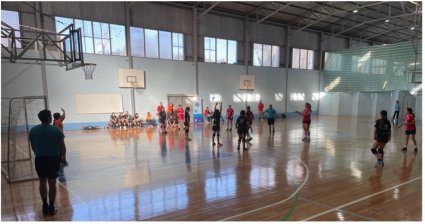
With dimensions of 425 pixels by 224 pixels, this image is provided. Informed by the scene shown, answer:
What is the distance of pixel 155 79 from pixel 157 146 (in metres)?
9.92

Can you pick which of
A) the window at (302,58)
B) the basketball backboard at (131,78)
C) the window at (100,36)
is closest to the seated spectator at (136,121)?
the basketball backboard at (131,78)

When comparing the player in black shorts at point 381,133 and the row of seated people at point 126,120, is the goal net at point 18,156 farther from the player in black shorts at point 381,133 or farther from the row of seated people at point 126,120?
the player in black shorts at point 381,133

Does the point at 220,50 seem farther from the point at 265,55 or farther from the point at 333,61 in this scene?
the point at 333,61

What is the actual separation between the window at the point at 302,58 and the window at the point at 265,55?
81.1 inches

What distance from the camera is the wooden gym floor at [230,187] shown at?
4906 mm

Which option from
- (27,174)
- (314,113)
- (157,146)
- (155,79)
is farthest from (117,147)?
(314,113)

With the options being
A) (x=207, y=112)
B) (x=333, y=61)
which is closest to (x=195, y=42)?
(x=207, y=112)

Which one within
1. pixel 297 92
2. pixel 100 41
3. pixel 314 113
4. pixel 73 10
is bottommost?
pixel 314 113

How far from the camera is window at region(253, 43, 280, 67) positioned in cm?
2514

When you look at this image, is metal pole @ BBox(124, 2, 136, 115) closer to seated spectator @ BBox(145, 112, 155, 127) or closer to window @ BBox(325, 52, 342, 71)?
seated spectator @ BBox(145, 112, 155, 127)

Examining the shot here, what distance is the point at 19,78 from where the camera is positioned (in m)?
16.1

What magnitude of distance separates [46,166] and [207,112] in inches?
676

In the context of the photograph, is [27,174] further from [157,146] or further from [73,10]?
[73,10]

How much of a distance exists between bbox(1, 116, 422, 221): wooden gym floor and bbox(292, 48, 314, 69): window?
59.6ft
